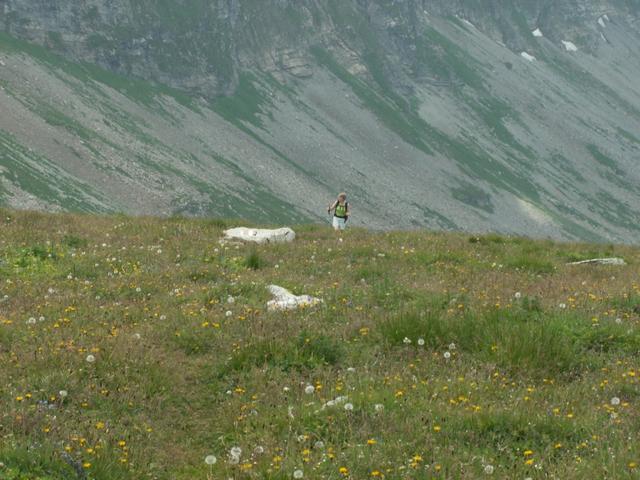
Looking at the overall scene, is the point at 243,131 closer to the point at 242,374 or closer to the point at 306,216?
the point at 306,216

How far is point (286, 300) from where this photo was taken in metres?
11.8

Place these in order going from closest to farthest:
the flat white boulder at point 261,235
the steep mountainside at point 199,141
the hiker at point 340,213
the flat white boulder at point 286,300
Answer: the flat white boulder at point 286,300
the flat white boulder at point 261,235
the hiker at point 340,213
the steep mountainside at point 199,141

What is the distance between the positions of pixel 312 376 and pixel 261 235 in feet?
39.1

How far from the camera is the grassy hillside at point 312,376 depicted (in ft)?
21.0

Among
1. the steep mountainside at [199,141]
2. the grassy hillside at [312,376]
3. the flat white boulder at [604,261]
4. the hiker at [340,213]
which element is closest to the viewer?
the grassy hillside at [312,376]

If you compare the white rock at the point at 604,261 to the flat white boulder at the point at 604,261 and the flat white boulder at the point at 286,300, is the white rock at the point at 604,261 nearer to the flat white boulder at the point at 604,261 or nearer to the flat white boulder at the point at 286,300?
the flat white boulder at the point at 604,261

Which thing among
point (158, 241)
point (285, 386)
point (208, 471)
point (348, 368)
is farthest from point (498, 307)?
point (158, 241)

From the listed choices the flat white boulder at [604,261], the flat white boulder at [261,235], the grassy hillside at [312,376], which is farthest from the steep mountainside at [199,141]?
the grassy hillside at [312,376]

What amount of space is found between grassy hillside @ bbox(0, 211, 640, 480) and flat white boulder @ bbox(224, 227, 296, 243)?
18.2ft

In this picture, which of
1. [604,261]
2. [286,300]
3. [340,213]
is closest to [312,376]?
[286,300]

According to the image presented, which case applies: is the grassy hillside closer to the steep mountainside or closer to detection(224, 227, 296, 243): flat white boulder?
detection(224, 227, 296, 243): flat white boulder

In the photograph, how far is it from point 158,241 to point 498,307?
10115mm

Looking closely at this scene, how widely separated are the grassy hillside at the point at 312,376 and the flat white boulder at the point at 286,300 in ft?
0.86

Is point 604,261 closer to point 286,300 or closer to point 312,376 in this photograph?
point 286,300
